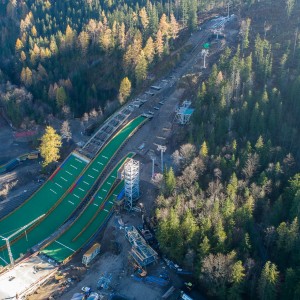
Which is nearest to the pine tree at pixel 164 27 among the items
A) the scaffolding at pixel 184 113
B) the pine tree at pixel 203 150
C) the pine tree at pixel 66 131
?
the scaffolding at pixel 184 113

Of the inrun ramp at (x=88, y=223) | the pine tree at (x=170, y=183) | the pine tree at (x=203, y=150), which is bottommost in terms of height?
the inrun ramp at (x=88, y=223)

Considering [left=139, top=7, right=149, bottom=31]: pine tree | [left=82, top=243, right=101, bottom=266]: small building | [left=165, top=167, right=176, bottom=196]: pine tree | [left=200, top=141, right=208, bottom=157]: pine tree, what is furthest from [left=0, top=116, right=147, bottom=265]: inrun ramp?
[left=139, top=7, right=149, bottom=31]: pine tree

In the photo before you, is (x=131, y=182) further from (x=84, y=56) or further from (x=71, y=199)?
(x=84, y=56)

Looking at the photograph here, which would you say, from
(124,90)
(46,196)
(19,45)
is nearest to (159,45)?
(124,90)

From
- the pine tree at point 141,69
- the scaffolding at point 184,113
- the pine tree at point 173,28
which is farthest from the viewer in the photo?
the pine tree at point 173,28

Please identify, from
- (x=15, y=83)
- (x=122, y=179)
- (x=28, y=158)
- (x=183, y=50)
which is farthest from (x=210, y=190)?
(x=15, y=83)

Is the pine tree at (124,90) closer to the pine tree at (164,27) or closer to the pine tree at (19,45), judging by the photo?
the pine tree at (164,27)

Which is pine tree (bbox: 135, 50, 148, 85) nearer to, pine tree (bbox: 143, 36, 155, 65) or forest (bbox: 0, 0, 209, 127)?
forest (bbox: 0, 0, 209, 127)
